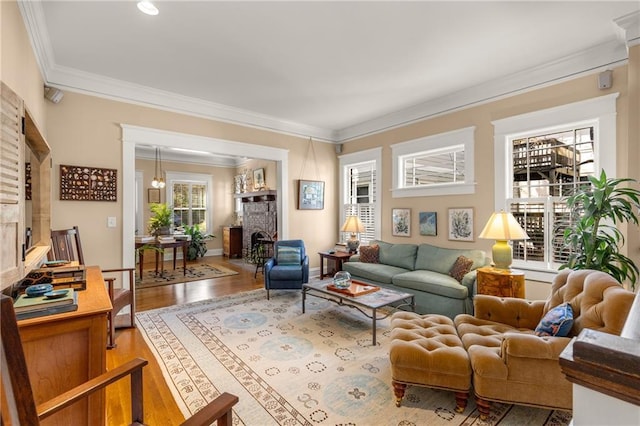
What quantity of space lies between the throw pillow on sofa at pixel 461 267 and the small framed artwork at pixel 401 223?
1.12 meters

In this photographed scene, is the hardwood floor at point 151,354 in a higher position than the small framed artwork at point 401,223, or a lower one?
lower

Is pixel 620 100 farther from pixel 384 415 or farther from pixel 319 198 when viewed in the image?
pixel 319 198

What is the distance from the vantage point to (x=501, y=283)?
3156mm

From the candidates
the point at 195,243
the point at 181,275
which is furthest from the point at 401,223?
the point at 195,243

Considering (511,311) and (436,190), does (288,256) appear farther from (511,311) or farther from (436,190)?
(511,311)

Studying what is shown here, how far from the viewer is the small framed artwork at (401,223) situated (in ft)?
16.0

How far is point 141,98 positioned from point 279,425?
414 cm

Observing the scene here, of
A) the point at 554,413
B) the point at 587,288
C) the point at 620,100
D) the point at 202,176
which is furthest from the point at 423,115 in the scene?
the point at 202,176

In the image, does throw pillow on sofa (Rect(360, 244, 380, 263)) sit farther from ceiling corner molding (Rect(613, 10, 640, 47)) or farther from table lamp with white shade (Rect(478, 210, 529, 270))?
ceiling corner molding (Rect(613, 10, 640, 47))

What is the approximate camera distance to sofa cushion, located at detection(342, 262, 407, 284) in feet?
13.6

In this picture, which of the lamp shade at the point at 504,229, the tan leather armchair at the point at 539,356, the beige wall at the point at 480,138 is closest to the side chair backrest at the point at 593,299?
the tan leather armchair at the point at 539,356

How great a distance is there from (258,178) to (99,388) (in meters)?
6.64

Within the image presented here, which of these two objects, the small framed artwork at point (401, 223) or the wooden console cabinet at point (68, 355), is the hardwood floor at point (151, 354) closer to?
the wooden console cabinet at point (68, 355)

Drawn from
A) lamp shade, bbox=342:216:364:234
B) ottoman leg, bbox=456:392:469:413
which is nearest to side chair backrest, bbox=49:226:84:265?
lamp shade, bbox=342:216:364:234
